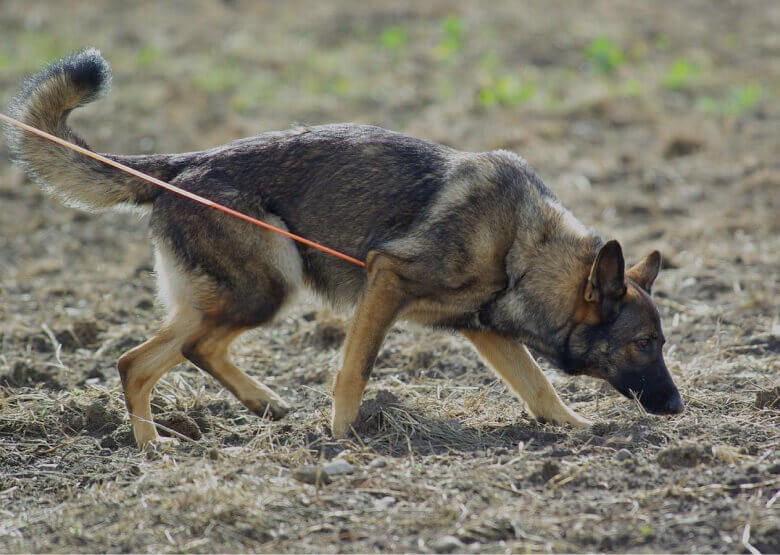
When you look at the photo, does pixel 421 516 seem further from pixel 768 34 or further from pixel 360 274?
pixel 768 34

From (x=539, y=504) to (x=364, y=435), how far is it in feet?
4.17

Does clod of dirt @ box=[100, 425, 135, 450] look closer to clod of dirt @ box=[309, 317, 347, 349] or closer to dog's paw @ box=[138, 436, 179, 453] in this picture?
dog's paw @ box=[138, 436, 179, 453]

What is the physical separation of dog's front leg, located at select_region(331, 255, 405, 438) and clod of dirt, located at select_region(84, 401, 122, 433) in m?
1.25

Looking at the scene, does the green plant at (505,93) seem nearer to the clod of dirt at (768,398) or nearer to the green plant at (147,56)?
the green plant at (147,56)

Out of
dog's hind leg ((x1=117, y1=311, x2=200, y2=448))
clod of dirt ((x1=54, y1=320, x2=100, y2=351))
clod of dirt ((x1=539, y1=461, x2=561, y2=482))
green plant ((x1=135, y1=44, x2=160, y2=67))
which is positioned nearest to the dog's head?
clod of dirt ((x1=539, y1=461, x2=561, y2=482))

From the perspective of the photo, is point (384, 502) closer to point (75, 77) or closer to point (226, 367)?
point (226, 367)

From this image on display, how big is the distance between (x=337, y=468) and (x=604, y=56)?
1067 cm

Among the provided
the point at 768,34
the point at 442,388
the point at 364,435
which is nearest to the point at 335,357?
the point at 442,388

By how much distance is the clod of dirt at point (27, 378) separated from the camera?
19.2 feet

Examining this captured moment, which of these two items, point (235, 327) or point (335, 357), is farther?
point (335, 357)

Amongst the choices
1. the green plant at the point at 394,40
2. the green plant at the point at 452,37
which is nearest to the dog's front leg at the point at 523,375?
the green plant at the point at 452,37

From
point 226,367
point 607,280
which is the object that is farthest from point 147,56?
point 607,280

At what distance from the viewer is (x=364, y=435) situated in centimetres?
498

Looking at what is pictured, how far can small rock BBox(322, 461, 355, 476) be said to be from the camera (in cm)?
428
